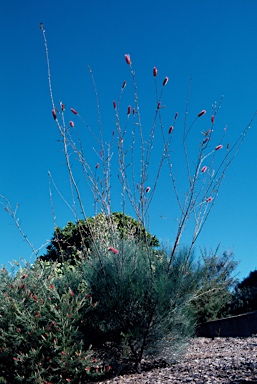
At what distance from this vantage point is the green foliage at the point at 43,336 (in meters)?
5.52

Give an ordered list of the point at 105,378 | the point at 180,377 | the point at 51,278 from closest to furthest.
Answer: the point at 180,377 < the point at 105,378 < the point at 51,278

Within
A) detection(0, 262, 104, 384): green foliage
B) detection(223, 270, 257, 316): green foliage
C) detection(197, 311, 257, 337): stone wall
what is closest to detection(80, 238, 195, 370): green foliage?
detection(0, 262, 104, 384): green foliage

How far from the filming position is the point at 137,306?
19.3ft

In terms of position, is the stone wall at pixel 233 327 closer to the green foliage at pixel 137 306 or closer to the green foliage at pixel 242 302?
the green foliage at pixel 242 302

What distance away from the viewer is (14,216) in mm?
6648

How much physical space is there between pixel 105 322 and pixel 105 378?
28.3 inches

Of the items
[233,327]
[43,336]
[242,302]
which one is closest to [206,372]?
[43,336]

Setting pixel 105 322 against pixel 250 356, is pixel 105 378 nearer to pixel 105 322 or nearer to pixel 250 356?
pixel 105 322

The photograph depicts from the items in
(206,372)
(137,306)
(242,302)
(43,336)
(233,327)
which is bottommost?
(206,372)

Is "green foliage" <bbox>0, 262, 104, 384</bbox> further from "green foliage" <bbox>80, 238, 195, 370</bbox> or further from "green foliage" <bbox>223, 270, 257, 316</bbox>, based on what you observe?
"green foliage" <bbox>223, 270, 257, 316</bbox>

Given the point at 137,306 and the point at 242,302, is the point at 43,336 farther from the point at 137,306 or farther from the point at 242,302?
the point at 242,302

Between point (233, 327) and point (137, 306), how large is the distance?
179 inches

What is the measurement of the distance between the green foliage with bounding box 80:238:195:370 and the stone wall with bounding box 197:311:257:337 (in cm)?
352

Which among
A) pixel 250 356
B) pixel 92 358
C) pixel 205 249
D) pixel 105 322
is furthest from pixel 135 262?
pixel 205 249
